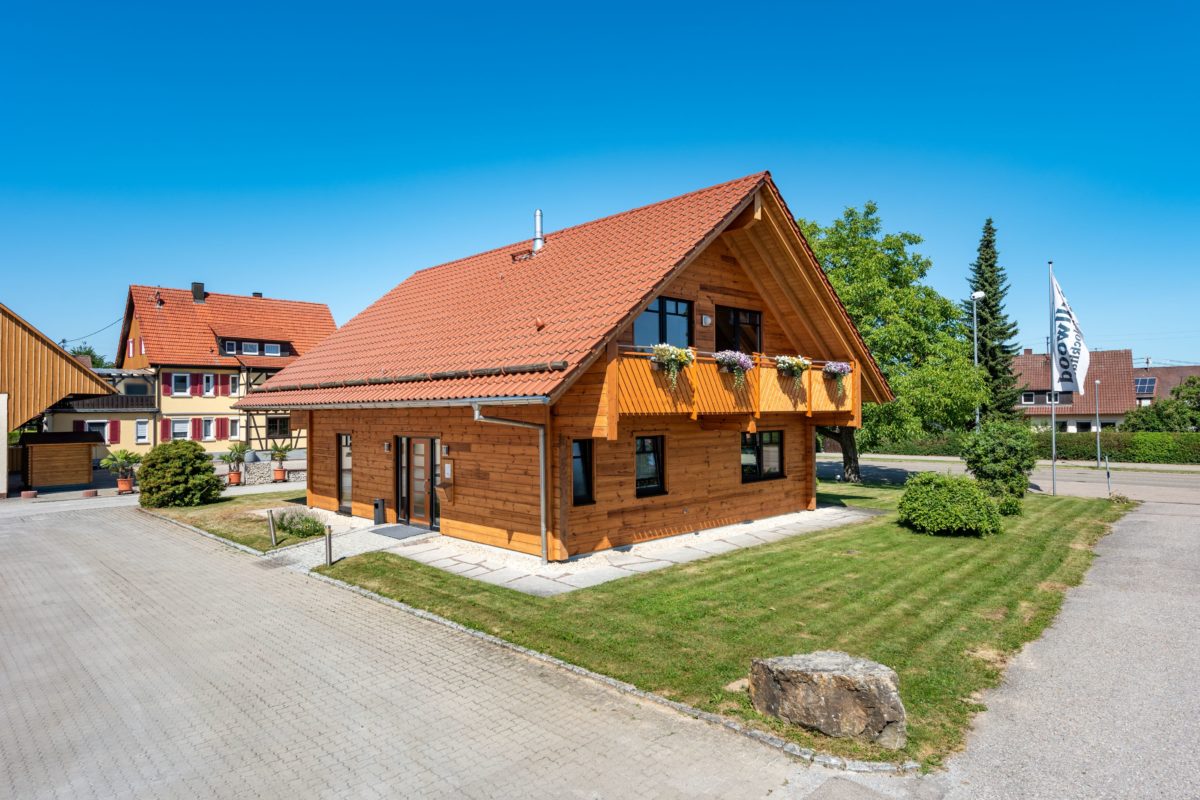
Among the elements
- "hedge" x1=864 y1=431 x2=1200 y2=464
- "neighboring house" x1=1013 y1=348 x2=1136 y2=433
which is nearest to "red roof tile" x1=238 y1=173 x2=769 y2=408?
"hedge" x1=864 y1=431 x2=1200 y2=464

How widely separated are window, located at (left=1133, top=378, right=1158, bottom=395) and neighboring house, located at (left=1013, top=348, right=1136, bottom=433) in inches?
218

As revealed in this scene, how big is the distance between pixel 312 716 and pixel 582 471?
733 cm

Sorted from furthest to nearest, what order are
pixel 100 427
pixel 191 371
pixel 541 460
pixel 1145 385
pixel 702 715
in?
pixel 1145 385 → pixel 191 371 → pixel 100 427 → pixel 541 460 → pixel 702 715

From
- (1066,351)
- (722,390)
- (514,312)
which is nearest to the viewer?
(722,390)

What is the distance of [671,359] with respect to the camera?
12.5m

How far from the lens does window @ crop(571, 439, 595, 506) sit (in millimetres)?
13234

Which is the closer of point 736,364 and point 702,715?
point 702,715

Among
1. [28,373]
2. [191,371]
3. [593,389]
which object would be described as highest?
[191,371]

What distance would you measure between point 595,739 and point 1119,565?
12.3m

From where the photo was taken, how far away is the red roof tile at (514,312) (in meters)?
12.3

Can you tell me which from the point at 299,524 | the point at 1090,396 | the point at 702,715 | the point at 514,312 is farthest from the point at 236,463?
the point at 1090,396

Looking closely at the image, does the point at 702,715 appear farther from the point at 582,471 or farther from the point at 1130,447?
the point at 1130,447

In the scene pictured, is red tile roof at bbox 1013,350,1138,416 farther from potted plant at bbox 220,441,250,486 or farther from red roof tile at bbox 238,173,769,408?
potted plant at bbox 220,441,250,486

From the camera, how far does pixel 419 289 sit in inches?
835
